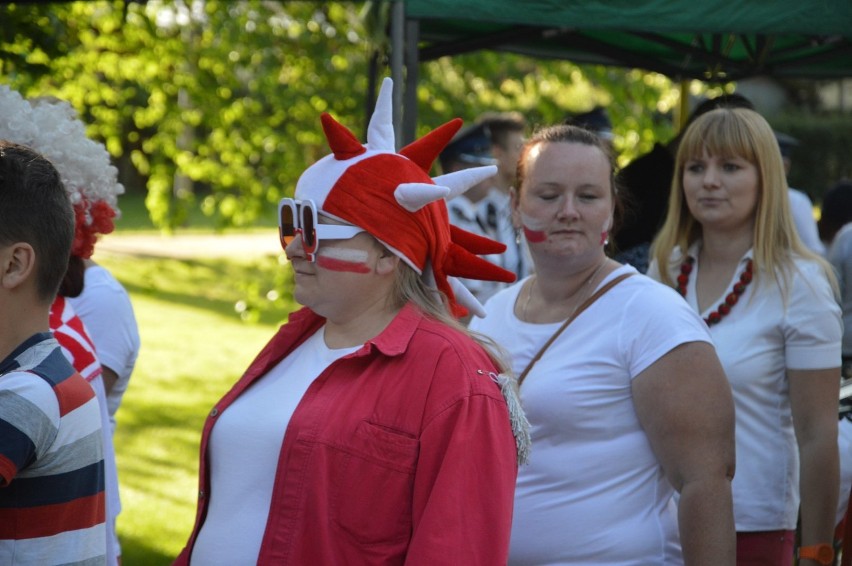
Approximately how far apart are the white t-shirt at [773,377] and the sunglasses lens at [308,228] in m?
1.44

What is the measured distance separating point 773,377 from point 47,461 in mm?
2082

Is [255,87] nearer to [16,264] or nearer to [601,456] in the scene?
[601,456]

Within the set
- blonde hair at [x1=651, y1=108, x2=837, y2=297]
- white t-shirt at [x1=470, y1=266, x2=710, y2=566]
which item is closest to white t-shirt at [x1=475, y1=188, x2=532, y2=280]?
blonde hair at [x1=651, y1=108, x2=837, y2=297]

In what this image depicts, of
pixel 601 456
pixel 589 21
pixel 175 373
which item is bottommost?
pixel 175 373

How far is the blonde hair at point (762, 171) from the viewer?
3.23 m

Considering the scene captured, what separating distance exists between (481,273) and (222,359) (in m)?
9.91

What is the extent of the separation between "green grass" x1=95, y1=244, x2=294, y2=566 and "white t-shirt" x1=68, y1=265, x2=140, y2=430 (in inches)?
103

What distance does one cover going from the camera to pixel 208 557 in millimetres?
2277

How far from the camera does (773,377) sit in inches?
122

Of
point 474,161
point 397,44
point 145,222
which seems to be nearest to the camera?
point 397,44

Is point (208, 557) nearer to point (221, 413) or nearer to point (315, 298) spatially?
point (221, 413)

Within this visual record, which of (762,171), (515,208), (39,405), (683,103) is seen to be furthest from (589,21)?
(683,103)

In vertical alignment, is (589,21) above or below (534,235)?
above

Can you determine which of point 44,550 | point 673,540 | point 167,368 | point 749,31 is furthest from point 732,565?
point 167,368
